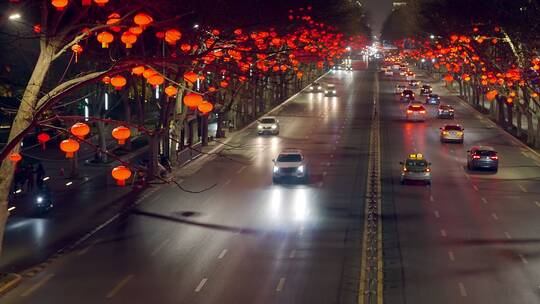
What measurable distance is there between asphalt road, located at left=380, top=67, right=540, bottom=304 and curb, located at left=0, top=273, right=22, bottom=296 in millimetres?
9839

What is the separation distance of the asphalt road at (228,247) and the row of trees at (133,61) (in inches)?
121

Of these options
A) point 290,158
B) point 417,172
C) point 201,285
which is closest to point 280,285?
point 201,285

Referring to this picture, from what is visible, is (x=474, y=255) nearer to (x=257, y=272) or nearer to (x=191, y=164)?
(x=257, y=272)

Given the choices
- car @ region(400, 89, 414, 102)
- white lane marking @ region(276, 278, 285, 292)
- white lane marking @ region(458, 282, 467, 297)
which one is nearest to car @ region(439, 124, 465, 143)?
car @ region(400, 89, 414, 102)

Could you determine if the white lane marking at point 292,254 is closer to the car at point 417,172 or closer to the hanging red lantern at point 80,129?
the hanging red lantern at point 80,129

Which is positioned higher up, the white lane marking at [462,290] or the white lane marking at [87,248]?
the white lane marking at [462,290]

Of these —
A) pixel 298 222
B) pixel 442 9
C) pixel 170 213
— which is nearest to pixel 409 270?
pixel 298 222

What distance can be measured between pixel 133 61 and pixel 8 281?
30.0ft

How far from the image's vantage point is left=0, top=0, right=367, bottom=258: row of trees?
22.4 m

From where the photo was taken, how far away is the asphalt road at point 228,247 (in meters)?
25.5

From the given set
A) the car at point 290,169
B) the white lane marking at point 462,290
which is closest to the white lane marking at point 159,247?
the white lane marking at point 462,290

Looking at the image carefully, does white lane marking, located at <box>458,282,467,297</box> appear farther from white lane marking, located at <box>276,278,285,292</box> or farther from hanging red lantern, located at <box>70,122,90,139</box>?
hanging red lantern, located at <box>70,122,90,139</box>

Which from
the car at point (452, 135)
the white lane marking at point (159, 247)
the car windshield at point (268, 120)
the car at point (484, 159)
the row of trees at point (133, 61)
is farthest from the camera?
the car windshield at point (268, 120)

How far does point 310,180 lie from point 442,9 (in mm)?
45917
